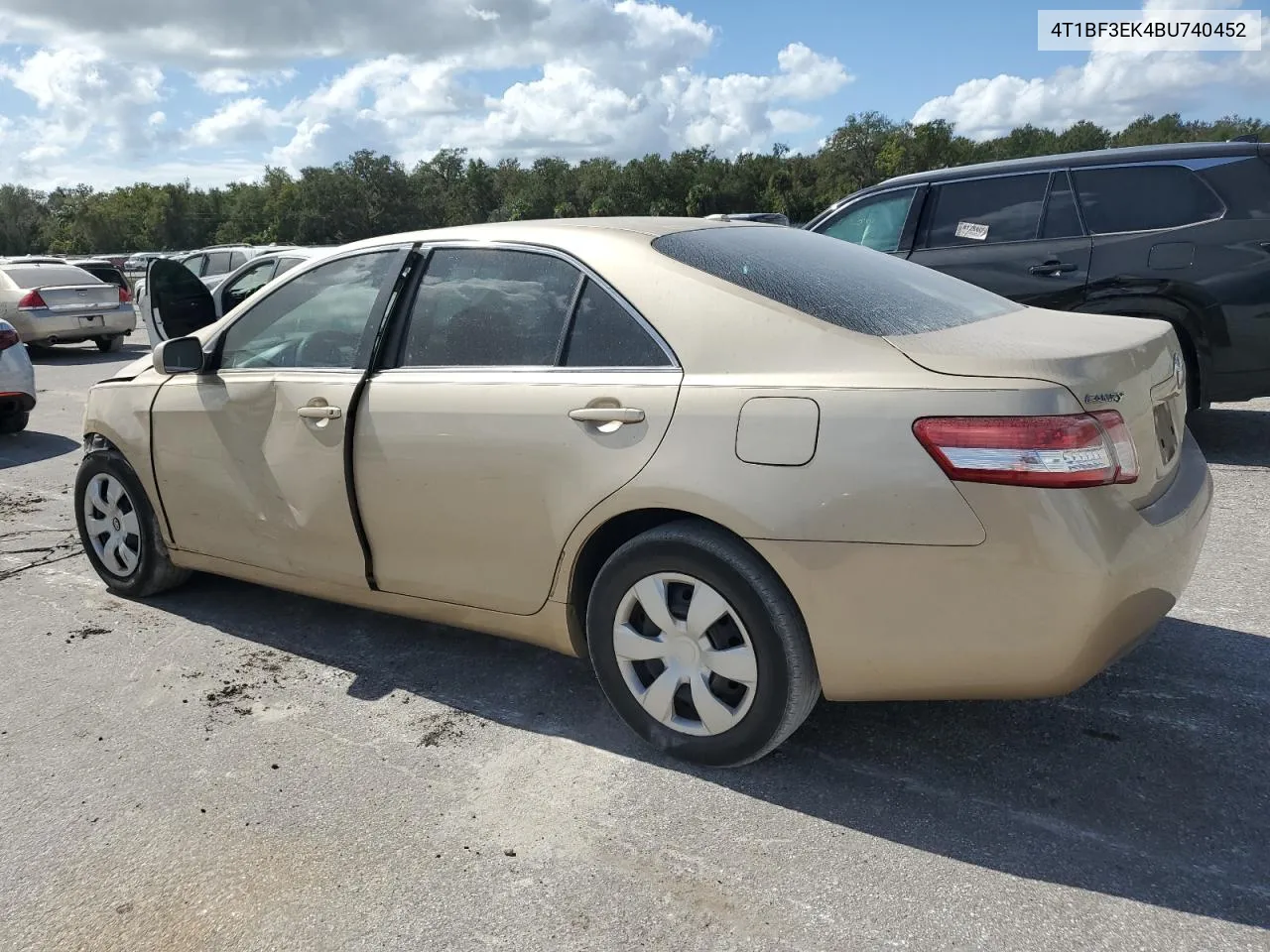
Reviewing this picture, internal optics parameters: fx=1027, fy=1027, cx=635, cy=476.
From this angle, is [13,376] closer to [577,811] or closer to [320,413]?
[320,413]

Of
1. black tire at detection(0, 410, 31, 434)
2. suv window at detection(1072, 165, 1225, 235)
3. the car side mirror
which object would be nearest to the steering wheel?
the car side mirror

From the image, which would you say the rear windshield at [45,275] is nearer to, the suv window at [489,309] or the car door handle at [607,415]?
the suv window at [489,309]

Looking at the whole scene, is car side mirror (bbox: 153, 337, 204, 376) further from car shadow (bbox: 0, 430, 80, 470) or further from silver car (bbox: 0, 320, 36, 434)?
silver car (bbox: 0, 320, 36, 434)

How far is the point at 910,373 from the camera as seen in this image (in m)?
2.58

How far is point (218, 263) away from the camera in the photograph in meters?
18.4

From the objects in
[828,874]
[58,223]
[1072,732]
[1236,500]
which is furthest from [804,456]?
[58,223]

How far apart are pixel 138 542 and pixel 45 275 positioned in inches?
533

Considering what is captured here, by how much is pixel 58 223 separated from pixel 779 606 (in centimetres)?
9185

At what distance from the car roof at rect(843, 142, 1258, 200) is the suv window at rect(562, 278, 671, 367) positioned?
4512 millimetres

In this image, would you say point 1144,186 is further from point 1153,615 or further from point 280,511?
point 280,511

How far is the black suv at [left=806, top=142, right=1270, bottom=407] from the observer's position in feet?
19.5

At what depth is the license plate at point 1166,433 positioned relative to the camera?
9.32 feet

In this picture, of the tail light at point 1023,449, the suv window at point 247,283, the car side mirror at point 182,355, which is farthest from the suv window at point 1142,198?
the suv window at point 247,283

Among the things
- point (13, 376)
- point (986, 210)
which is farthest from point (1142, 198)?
point (13, 376)
